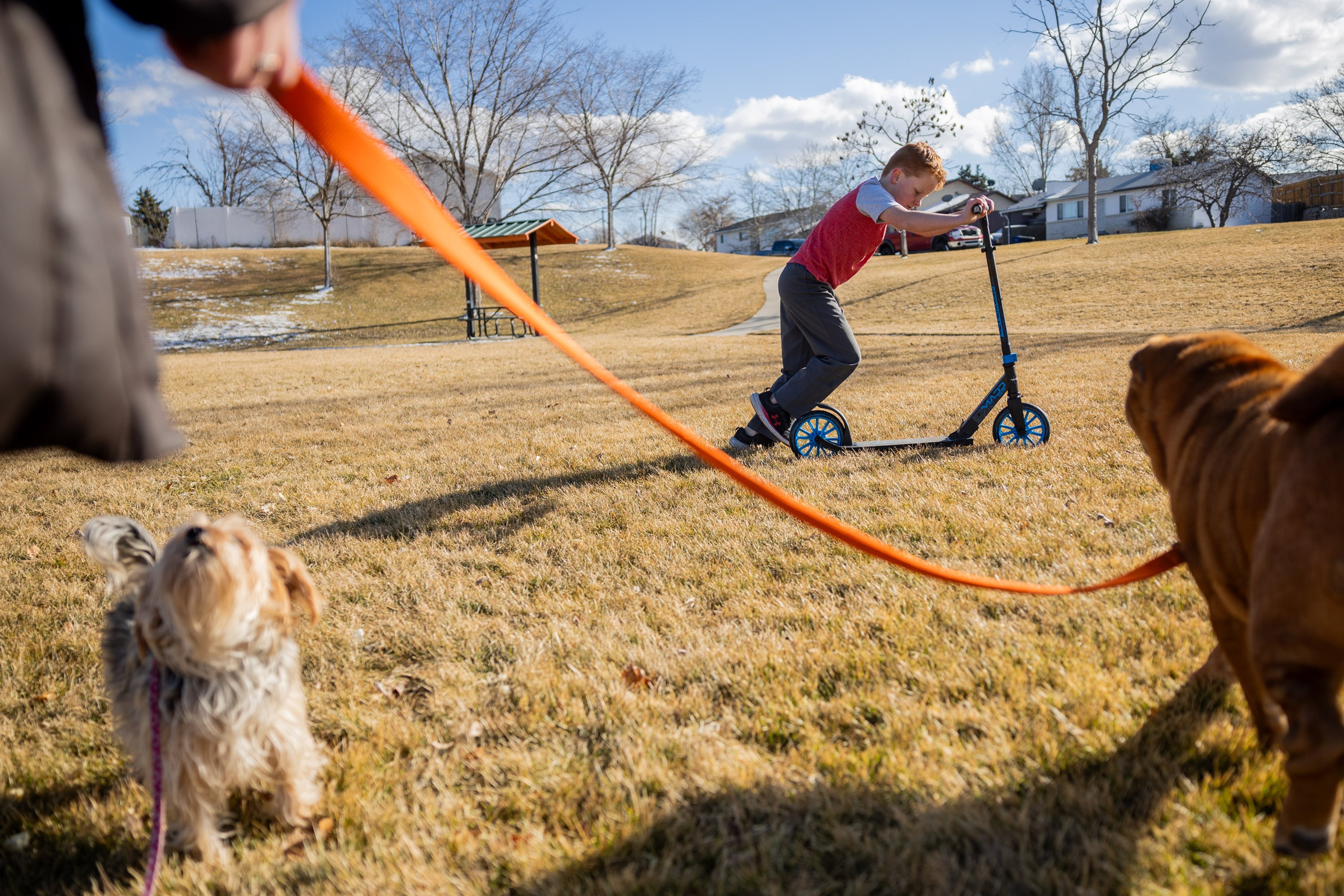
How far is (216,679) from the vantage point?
209 centimetres

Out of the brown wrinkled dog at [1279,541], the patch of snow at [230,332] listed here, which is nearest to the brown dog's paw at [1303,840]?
the brown wrinkled dog at [1279,541]

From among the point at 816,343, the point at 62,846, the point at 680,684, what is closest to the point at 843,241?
the point at 816,343

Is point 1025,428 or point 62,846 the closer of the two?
point 62,846

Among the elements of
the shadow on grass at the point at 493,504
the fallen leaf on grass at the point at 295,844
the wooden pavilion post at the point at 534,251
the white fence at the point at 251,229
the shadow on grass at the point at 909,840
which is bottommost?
the fallen leaf on grass at the point at 295,844

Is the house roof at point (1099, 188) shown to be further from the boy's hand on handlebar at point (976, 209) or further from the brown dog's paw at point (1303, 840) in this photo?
the brown dog's paw at point (1303, 840)

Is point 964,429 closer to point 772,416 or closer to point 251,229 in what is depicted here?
point 772,416

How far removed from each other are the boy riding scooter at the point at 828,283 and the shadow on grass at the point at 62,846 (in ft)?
15.0

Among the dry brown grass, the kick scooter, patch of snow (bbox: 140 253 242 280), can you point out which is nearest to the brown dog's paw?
the kick scooter

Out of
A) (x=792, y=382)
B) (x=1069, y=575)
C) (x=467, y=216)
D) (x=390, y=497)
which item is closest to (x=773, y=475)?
(x=792, y=382)

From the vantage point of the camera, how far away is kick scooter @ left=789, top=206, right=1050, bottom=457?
5.84 meters

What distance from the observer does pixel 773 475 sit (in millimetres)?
5473

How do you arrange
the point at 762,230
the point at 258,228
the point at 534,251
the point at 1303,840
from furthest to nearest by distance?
1. the point at 762,230
2. the point at 258,228
3. the point at 534,251
4. the point at 1303,840

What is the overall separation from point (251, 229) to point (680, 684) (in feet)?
211

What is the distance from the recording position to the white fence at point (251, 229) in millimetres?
55375
